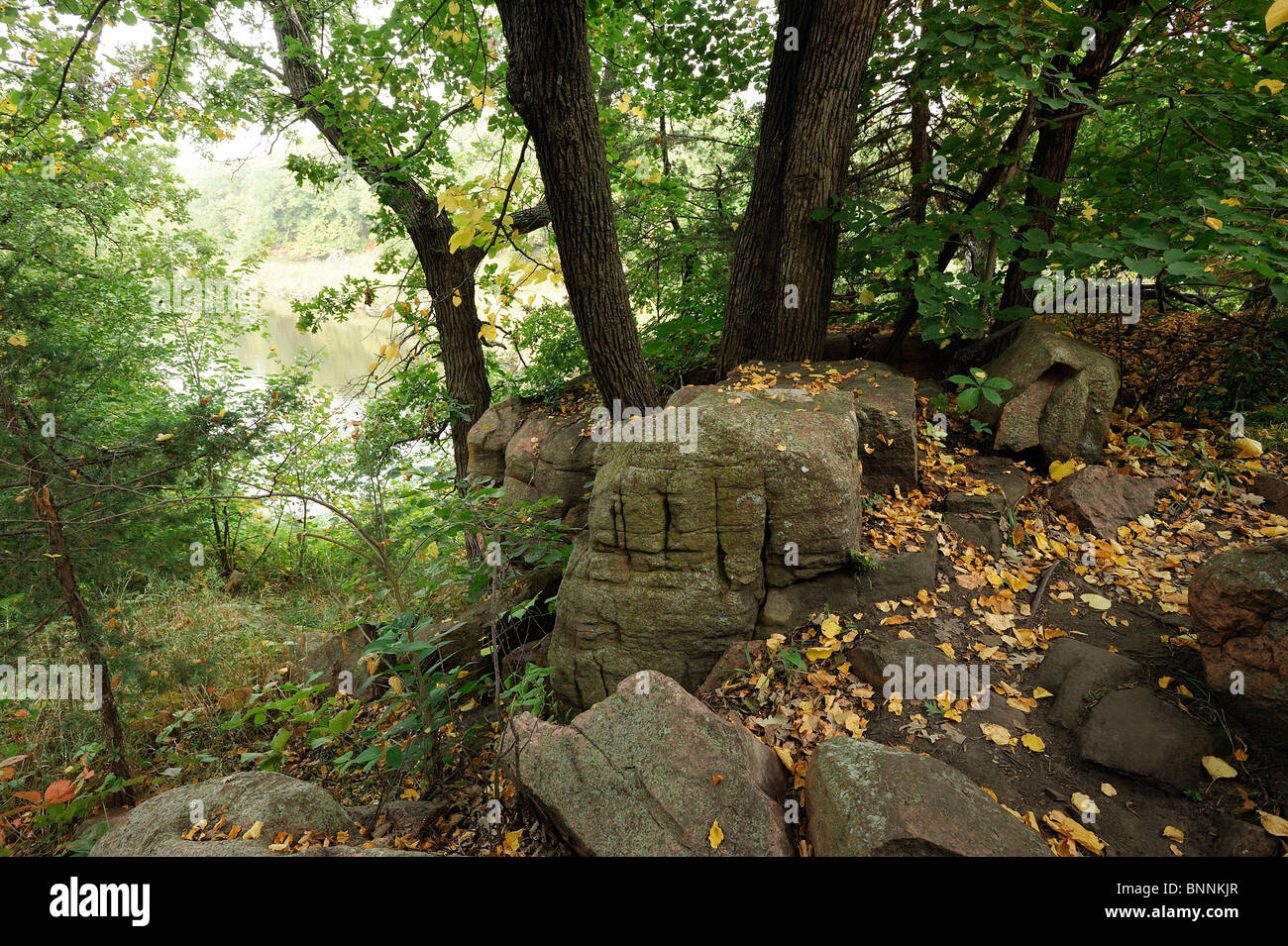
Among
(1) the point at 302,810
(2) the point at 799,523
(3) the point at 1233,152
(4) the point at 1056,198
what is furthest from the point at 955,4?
(1) the point at 302,810

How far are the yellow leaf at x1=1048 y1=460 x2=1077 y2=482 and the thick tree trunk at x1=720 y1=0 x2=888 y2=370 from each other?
2.14 metres

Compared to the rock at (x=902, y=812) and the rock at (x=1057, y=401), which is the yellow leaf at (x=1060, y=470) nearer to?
the rock at (x=1057, y=401)

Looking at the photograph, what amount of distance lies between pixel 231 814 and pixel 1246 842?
4425 mm

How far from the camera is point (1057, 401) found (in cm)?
443

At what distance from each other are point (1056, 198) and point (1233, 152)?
1.20m

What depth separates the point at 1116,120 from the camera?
586cm

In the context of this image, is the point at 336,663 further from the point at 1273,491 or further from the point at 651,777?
the point at 1273,491

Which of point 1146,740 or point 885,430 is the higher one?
point 885,430

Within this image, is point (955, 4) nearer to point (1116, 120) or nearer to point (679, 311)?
point (1116, 120)

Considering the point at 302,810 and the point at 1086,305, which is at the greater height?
the point at 1086,305

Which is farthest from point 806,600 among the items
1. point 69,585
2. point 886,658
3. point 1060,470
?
point 69,585

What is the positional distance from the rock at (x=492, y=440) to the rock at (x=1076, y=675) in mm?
5422

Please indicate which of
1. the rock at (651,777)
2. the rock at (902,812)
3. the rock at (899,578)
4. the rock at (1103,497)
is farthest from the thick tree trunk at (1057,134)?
the rock at (651,777)

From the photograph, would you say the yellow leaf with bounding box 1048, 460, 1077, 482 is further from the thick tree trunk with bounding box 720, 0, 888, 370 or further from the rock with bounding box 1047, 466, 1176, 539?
the thick tree trunk with bounding box 720, 0, 888, 370
